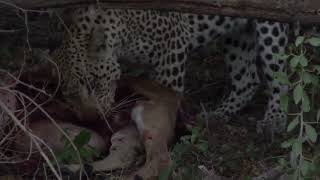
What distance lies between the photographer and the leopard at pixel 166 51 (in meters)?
5.75

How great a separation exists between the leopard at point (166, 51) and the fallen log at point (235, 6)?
79cm

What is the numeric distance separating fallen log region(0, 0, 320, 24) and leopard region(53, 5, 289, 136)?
2.59 ft

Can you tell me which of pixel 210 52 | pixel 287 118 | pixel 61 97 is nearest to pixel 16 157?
pixel 61 97

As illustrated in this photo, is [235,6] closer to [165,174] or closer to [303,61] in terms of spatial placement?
[303,61]

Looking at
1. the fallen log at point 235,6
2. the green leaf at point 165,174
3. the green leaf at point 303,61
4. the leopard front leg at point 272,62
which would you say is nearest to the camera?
the green leaf at point 303,61

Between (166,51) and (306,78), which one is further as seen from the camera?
(166,51)

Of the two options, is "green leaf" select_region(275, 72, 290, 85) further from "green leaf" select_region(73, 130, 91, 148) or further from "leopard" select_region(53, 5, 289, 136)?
"green leaf" select_region(73, 130, 91, 148)

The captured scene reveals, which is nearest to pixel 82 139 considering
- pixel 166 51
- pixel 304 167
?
pixel 304 167

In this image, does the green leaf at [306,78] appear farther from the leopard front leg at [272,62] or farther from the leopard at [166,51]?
the leopard front leg at [272,62]

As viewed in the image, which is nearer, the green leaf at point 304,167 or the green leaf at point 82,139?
the green leaf at point 304,167

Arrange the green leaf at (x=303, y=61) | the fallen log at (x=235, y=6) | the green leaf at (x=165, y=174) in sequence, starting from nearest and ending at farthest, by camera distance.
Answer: the green leaf at (x=303, y=61)
the fallen log at (x=235, y=6)
the green leaf at (x=165, y=174)

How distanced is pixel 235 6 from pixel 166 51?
86.0 inches

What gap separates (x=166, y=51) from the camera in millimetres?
6473

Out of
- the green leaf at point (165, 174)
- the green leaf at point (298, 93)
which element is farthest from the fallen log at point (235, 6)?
the green leaf at point (165, 174)
